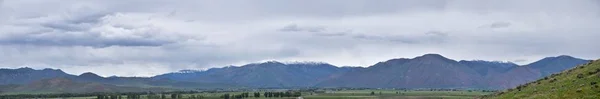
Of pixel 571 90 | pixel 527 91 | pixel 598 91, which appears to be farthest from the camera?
pixel 527 91

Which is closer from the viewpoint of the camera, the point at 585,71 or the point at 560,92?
the point at 560,92

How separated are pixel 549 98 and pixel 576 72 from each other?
21938 mm

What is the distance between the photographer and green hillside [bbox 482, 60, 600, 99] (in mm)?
78812

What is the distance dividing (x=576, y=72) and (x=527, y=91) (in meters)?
9.98

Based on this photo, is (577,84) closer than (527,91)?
Yes

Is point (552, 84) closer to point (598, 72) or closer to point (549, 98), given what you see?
point (598, 72)

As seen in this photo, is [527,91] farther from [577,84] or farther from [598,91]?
[598,91]

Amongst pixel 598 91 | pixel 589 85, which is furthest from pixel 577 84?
pixel 598 91

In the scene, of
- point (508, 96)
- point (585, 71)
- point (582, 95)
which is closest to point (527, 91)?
point (508, 96)

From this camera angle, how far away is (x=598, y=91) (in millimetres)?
76875

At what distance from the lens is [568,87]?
86.1 meters

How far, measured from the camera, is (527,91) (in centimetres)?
9619

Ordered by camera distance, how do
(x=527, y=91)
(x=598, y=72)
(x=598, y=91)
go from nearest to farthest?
(x=598, y=91), (x=598, y=72), (x=527, y=91)

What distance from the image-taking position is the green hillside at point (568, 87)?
78.8 m
